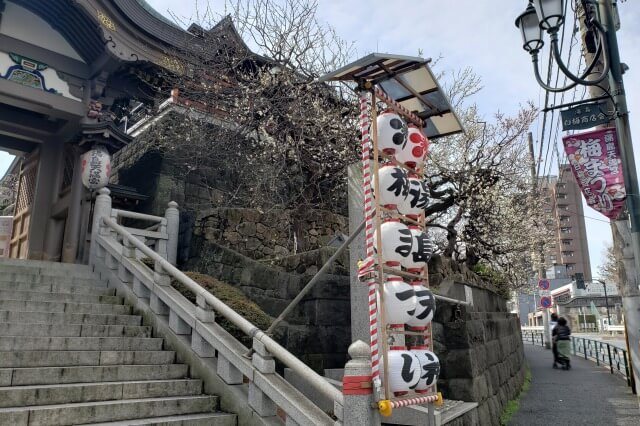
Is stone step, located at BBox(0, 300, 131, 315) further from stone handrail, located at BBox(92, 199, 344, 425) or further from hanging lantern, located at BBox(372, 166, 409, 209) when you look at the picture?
hanging lantern, located at BBox(372, 166, 409, 209)

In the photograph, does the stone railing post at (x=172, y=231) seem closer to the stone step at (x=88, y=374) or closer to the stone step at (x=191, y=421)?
the stone step at (x=88, y=374)

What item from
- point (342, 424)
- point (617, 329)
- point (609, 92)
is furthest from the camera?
point (617, 329)

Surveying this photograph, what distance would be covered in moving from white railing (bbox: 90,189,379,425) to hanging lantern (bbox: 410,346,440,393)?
2.50ft

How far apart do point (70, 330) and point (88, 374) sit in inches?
48.3

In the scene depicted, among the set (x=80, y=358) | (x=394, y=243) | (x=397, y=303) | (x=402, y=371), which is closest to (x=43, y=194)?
(x=80, y=358)

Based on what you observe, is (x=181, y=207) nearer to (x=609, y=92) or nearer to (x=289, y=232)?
(x=289, y=232)

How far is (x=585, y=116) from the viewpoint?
7625mm

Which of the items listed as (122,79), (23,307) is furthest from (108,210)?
(122,79)

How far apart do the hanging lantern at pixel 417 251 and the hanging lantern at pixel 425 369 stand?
0.95m

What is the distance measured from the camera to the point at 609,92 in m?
7.49

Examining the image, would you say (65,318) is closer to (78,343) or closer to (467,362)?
(78,343)

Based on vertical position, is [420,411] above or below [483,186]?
below

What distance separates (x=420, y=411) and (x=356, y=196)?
3.14 meters

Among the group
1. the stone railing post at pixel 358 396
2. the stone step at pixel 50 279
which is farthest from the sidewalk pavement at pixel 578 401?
the stone step at pixel 50 279
